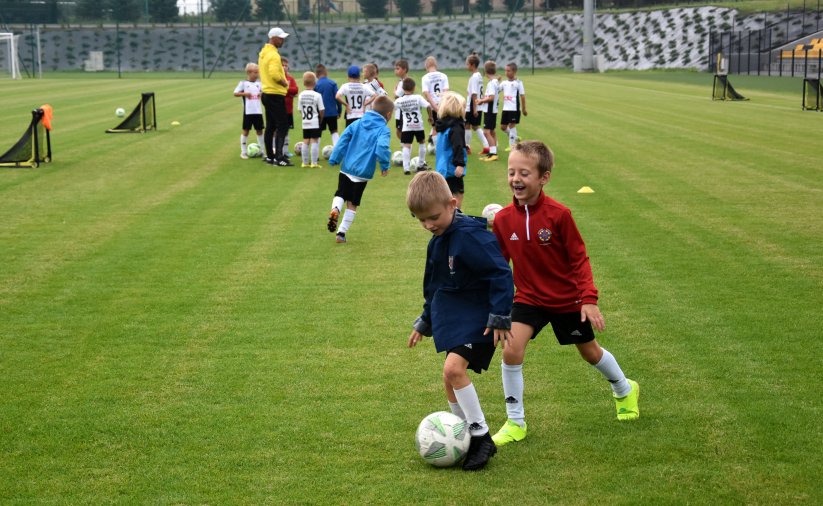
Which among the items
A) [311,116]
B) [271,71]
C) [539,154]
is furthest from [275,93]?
[539,154]

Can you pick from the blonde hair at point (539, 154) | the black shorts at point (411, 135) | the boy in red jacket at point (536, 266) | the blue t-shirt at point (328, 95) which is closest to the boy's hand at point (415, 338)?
the boy in red jacket at point (536, 266)

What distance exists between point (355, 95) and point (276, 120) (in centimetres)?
168

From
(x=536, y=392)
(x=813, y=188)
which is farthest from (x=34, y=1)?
(x=536, y=392)

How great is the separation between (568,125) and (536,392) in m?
19.9

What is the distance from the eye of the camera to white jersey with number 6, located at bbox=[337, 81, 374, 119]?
18953 millimetres

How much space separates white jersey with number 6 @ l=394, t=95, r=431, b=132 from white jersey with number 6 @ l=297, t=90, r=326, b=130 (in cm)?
173

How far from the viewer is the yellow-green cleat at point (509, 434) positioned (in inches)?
219

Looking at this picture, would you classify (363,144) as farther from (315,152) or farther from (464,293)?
(315,152)

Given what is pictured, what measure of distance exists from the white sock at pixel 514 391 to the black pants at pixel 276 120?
1376 cm

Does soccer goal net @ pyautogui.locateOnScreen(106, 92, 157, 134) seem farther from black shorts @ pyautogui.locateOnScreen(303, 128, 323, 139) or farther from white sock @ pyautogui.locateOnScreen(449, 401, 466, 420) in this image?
white sock @ pyautogui.locateOnScreen(449, 401, 466, 420)

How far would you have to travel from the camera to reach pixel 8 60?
5675 centimetres

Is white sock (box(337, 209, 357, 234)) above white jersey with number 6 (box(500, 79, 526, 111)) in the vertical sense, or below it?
below

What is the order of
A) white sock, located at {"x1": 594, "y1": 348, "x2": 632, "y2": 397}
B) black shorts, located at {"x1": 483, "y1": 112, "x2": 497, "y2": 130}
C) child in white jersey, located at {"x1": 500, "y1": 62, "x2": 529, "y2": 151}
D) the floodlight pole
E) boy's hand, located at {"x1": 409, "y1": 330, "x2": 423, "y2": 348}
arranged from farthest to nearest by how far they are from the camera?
the floodlight pole → child in white jersey, located at {"x1": 500, "y1": 62, "x2": 529, "y2": 151} → black shorts, located at {"x1": 483, "y1": 112, "x2": 497, "y2": 130} → white sock, located at {"x1": 594, "y1": 348, "x2": 632, "y2": 397} → boy's hand, located at {"x1": 409, "y1": 330, "x2": 423, "y2": 348}

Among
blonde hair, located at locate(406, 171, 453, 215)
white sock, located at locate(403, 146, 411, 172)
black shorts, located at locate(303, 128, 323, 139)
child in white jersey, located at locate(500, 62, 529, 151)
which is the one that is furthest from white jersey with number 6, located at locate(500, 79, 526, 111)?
blonde hair, located at locate(406, 171, 453, 215)
